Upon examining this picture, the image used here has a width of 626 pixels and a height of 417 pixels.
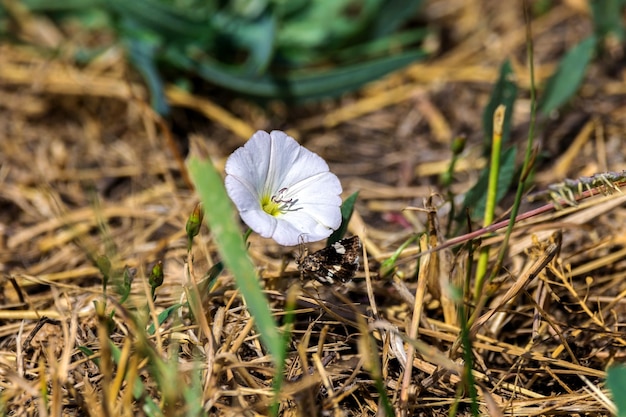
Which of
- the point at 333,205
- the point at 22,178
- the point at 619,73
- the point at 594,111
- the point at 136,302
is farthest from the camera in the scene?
the point at 619,73

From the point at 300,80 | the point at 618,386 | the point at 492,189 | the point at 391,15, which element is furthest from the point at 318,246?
the point at 391,15

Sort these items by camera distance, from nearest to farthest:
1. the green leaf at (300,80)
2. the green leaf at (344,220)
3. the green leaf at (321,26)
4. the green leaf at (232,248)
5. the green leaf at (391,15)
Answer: the green leaf at (232,248)
the green leaf at (344,220)
the green leaf at (300,80)
the green leaf at (321,26)
the green leaf at (391,15)

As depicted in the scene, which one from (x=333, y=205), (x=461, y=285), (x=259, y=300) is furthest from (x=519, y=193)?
(x=259, y=300)

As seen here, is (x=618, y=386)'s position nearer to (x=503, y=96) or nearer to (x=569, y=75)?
(x=503, y=96)

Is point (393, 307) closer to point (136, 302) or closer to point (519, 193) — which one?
point (519, 193)

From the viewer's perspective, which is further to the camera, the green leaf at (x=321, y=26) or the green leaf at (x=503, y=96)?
the green leaf at (x=321, y=26)

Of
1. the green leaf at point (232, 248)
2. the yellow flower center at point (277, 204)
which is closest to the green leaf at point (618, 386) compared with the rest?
the green leaf at point (232, 248)

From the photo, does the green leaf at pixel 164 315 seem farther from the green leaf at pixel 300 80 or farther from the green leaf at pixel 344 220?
the green leaf at pixel 300 80
